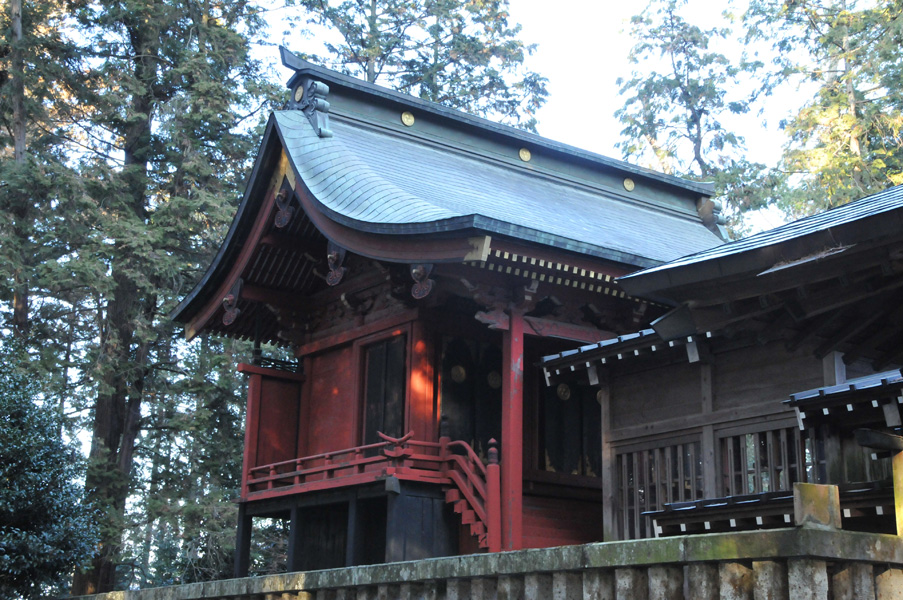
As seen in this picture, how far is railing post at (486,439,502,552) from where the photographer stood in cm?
1205

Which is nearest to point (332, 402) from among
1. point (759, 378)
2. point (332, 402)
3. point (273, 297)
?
point (332, 402)

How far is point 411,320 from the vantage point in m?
14.1

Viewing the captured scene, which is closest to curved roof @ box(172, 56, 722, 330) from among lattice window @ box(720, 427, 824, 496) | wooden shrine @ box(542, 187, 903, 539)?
wooden shrine @ box(542, 187, 903, 539)

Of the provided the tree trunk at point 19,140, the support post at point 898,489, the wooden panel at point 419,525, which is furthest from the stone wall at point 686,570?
the tree trunk at point 19,140

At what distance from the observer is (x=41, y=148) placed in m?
23.5

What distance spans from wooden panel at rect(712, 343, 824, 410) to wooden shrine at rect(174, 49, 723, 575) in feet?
5.66

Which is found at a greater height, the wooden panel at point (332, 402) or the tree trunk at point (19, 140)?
A: the tree trunk at point (19, 140)

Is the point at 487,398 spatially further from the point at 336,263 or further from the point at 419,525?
the point at 336,263

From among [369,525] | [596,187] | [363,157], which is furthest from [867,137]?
[369,525]

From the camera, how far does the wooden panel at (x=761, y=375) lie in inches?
357

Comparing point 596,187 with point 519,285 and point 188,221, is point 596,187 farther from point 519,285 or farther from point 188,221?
point 188,221

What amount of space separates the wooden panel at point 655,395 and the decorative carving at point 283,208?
19.7 ft

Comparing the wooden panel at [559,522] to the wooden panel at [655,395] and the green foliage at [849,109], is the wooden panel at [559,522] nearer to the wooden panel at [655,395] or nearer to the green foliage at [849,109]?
the wooden panel at [655,395]

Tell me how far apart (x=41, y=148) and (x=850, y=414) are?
67.9 feet
